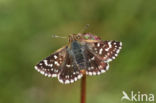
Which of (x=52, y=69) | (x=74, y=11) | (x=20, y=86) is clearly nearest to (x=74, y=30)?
(x=74, y=11)

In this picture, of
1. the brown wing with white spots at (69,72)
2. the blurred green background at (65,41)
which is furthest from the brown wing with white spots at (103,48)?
the blurred green background at (65,41)

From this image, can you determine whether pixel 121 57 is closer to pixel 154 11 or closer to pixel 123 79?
pixel 123 79

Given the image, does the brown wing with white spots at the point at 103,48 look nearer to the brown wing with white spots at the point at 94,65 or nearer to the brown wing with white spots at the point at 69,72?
the brown wing with white spots at the point at 94,65

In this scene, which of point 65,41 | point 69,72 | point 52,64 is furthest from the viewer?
point 65,41

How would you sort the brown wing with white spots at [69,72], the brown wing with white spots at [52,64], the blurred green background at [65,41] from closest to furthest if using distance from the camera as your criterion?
the brown wing with white spots at [69,72] < the brown wing with white spots at [52,64] < the blurred green background at [65,41]

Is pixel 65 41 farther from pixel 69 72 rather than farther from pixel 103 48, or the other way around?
pixel 69 72

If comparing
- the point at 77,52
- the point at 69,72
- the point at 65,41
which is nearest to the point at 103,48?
the point at 77,52
